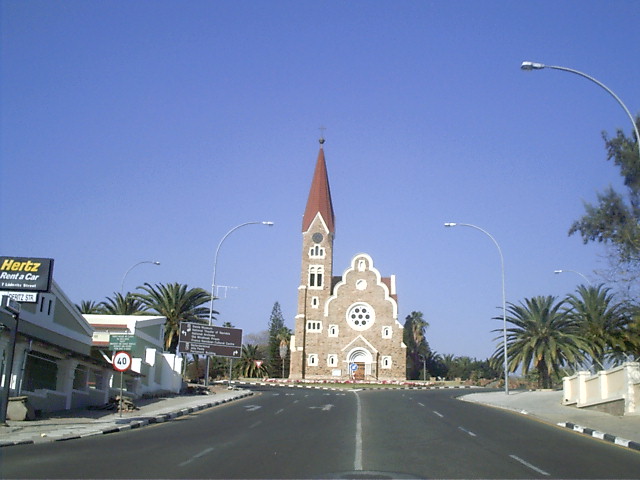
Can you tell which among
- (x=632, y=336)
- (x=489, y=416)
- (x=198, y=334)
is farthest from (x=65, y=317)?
(x=632, y=336)

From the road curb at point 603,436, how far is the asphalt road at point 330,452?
473 millimetres

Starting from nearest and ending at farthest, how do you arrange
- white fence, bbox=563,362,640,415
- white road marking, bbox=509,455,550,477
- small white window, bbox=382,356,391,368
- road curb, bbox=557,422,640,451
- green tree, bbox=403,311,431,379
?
1. white road marking, bbox=509,455,550,477
2. road curb, bbox=557,422,640,451
3. white fence, bbox=563,362,640,415
4. small white window, bbox=382,356,391,368
5. green tree, bbox=403,311,431,379

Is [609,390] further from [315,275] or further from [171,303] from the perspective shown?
[315,275]

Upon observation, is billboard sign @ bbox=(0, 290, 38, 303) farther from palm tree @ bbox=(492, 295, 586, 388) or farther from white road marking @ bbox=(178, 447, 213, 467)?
palm tree @ bbox=(492, 295, 586, 388)

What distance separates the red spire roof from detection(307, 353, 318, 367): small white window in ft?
51.2

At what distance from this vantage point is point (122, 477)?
10172mm

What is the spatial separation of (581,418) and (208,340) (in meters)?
23.6

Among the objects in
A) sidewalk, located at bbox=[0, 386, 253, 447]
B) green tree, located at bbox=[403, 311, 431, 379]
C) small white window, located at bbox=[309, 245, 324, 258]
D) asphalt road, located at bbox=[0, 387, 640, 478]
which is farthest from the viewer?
green tree, located at bbox=[403, 311, 431, 379]

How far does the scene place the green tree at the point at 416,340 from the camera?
311 ft

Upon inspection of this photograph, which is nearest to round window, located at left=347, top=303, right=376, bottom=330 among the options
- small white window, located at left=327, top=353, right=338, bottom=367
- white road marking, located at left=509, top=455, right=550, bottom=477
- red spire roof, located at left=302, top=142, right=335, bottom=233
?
small white window, located at left=327, top=353, right=338, bottom=367

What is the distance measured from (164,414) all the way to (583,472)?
1573cm

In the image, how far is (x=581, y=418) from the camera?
2238cm

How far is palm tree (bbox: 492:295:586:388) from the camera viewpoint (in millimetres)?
46156

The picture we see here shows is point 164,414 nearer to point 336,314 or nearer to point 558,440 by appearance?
point 558,440
